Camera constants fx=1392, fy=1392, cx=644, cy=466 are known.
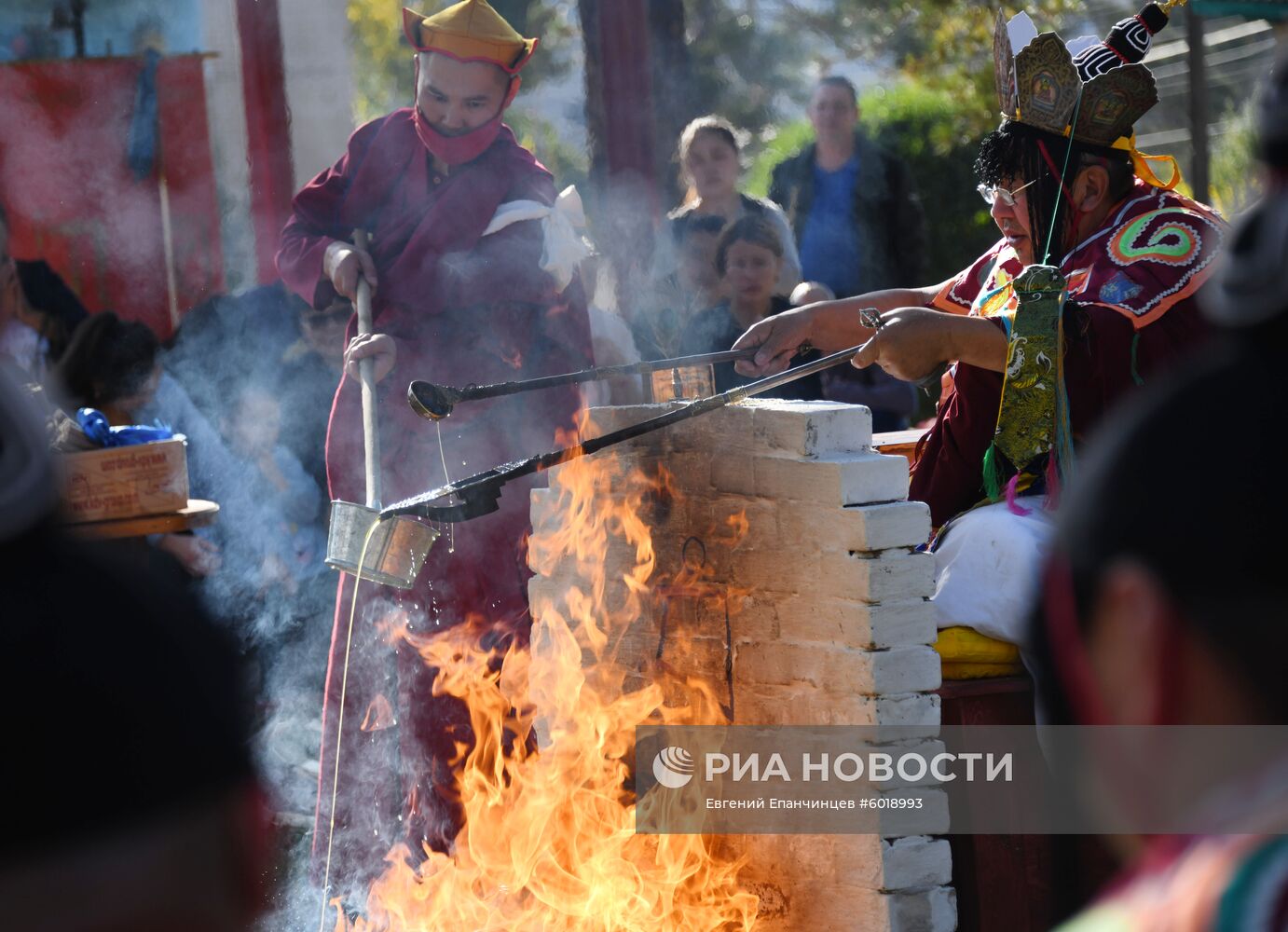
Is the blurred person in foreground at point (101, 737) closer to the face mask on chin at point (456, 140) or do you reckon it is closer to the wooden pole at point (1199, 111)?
→ the face mask on chin at point (456, 140)

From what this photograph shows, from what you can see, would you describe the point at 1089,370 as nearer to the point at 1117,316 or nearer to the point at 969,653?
the point at 1117,316

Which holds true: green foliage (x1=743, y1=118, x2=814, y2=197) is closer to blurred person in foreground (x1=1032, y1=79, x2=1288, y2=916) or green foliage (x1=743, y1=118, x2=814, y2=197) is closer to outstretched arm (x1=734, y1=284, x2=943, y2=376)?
outstretched arm (x1=734, y1=284, x2=943, y2=376)

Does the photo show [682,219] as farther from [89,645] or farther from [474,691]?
[89,645]

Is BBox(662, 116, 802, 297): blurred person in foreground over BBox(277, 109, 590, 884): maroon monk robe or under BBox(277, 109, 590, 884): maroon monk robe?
over

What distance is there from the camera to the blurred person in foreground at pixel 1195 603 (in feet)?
3.10

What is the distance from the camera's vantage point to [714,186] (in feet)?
21.1

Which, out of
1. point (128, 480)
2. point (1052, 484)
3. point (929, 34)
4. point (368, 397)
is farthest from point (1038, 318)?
point (929, 34)

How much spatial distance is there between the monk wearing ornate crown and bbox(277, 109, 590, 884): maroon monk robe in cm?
119

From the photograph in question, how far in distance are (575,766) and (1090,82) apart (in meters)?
2.38

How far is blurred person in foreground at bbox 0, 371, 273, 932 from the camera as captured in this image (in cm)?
103

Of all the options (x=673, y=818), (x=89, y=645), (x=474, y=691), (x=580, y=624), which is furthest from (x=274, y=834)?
(x=89, y=645)

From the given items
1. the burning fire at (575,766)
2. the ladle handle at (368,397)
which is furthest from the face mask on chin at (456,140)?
the burning fire at (575,766)

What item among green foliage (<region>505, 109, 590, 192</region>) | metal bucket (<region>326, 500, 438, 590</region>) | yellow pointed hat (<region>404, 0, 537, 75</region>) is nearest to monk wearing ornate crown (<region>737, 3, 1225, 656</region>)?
metal bucket (<region>326, 500, 438, 590</region>)

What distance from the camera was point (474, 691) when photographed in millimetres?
4586
